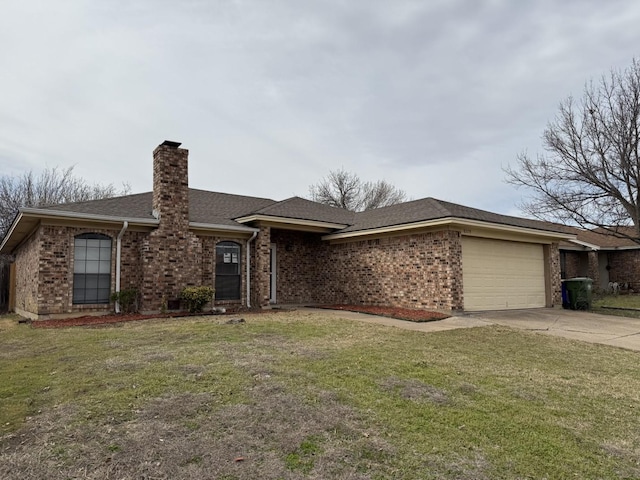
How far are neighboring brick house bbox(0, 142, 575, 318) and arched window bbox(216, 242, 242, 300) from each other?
0.11 feet

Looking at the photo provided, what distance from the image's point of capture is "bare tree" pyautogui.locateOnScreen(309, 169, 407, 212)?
126 ft

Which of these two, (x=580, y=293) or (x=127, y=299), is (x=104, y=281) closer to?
(x=127, y=299)

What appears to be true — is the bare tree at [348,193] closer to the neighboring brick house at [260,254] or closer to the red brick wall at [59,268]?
the neighboring brick house at [260,254]

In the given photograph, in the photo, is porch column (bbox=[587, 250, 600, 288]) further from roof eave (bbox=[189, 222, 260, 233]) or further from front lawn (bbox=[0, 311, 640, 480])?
roof eave (bbox=[189, 222, 260, 233])

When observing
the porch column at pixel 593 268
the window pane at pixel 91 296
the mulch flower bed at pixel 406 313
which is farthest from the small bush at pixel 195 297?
the porch column at pixel 593 268

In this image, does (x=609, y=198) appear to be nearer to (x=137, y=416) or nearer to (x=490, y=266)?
(x=490, y=266)

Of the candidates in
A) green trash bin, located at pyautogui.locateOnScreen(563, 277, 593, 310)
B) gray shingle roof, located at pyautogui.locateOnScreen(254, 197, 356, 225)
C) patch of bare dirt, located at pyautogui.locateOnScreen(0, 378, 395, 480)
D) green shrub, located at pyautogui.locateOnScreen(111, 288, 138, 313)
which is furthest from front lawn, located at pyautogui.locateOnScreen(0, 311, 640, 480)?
green trash bin, located at pyautogui.locateOnScreen(563, 277, 593, 310)

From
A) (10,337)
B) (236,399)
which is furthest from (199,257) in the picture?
(236,399)

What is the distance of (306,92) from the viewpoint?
40.8 ft

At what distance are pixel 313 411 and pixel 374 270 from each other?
10.2 m

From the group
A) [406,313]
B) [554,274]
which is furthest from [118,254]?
[554,274]

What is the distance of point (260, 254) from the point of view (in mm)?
13586

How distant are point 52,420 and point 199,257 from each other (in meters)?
9.09

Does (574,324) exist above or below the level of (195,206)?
below
